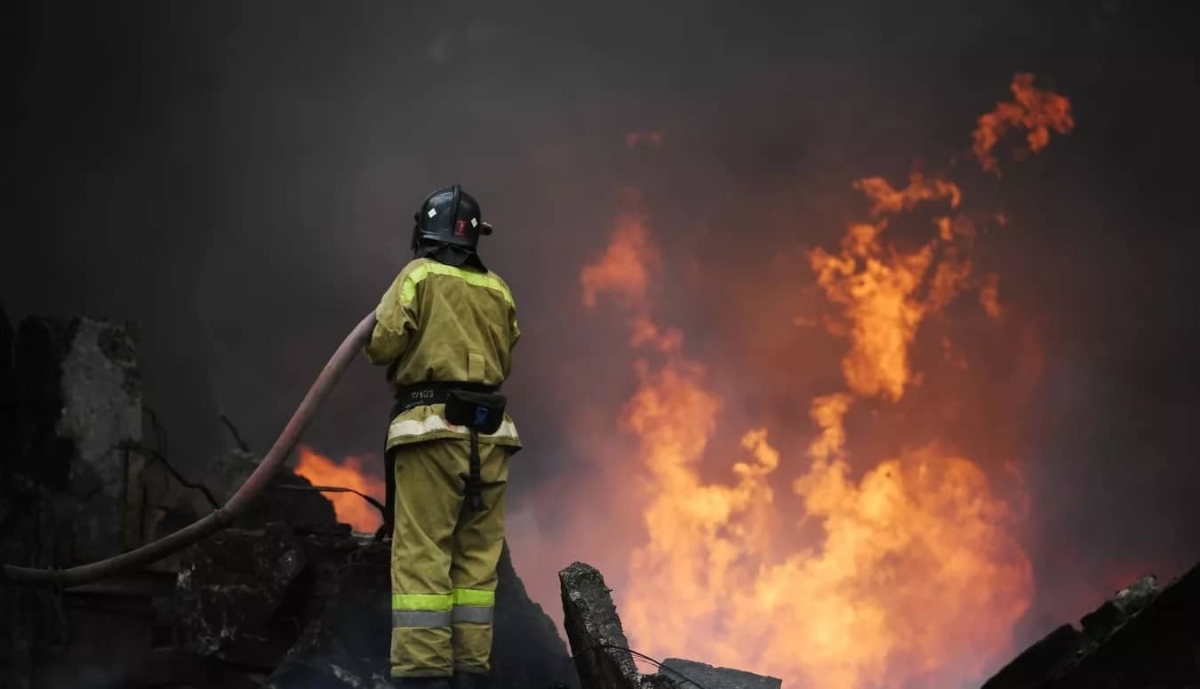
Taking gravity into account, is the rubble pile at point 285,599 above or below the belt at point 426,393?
below

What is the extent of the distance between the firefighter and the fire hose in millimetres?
248

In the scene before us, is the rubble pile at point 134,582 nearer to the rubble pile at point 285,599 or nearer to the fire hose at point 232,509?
the rubble pile at point 285,599

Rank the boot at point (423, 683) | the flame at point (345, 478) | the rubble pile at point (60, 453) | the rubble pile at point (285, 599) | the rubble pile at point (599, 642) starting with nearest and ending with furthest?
the rubble pile at point (599, 642)
the boot at point (423, 683)
the rubble pile at point (285, 599)
the rubble pile at point (60, 453)
the flame at point (345, 478)

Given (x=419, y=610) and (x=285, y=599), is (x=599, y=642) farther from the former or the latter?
(x=285, y=599)

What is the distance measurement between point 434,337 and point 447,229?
61 cm

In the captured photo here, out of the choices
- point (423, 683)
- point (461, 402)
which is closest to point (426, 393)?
point (461, 402)

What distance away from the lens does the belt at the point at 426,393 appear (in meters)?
4.86

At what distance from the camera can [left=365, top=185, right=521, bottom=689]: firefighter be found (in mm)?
4613

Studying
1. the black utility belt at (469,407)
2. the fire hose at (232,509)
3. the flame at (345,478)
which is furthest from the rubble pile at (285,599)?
the flame at (345,478)

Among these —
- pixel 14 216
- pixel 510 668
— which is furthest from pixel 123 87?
pixel 510 668

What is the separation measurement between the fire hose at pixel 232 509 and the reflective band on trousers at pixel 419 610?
1067 mm

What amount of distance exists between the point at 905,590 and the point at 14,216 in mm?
12038

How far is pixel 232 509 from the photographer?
5.41 meters

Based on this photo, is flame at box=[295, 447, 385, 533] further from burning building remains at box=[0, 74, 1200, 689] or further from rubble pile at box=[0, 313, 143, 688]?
rubble pile at box=[0, 313, 143, 688]
